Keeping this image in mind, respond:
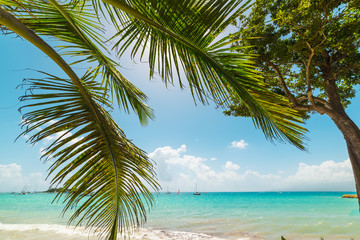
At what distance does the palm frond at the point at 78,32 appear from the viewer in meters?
1.65

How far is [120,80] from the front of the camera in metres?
2.35

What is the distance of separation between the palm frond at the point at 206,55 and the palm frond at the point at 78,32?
0.61 meters

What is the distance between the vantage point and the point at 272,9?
6.55 m

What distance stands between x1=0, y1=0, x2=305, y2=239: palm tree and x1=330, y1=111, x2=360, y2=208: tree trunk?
5246 mm

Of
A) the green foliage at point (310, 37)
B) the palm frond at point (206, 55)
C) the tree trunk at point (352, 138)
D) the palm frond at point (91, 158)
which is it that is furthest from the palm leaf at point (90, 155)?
the tree trunk at point (352, 138)

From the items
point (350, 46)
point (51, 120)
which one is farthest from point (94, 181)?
point (350, 46)

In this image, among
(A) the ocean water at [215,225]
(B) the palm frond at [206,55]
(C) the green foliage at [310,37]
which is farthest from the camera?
(A) the ocean water at [215,225]

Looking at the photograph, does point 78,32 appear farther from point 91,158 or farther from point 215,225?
point 215,225

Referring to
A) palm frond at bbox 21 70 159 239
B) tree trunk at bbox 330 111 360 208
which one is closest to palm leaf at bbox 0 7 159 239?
palm frond at bbox 21 70 159 239

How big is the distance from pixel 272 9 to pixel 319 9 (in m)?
Answer: 1.79

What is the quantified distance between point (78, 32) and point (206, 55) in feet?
3.95

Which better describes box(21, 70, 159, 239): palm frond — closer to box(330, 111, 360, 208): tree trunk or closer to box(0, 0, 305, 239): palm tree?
box(0, 0, 305, 239): palm tree

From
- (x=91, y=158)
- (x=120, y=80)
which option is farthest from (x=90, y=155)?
(x=120, y=80)

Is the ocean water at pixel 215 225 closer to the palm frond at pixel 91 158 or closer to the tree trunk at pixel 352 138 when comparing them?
the palm frond at pixel 91 158
